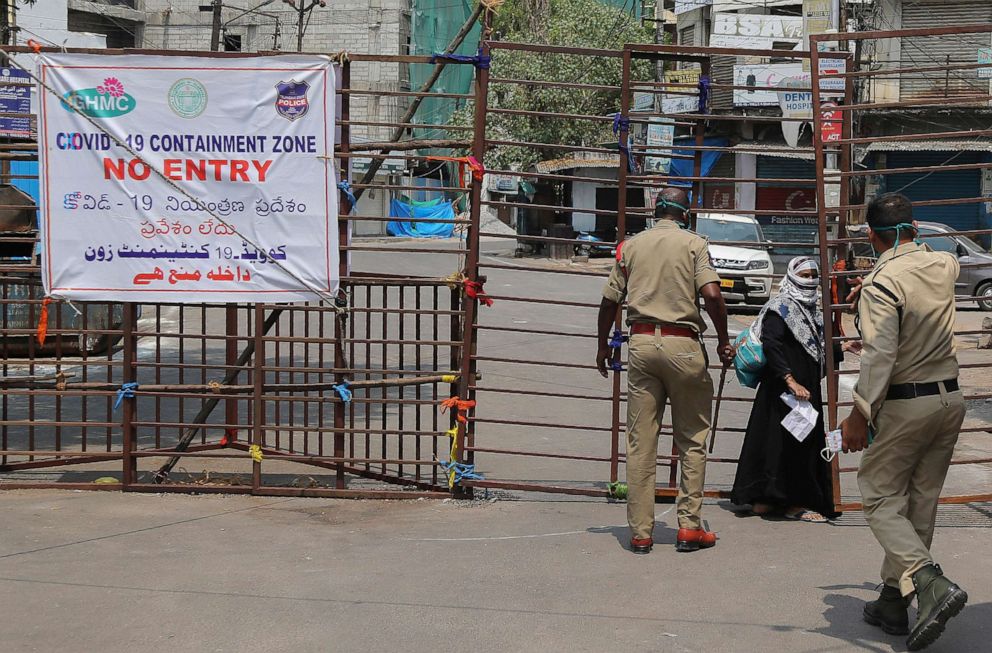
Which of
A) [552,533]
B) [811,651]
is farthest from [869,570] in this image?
[552,533]

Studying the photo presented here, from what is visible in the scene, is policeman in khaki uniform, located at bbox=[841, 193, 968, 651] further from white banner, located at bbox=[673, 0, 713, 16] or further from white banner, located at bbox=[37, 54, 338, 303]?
white banner, located at bbox=[673, 0, 713, 16]

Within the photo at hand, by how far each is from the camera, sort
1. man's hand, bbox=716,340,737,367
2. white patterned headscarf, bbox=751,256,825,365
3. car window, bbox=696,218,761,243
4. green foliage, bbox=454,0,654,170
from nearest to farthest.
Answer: man's hand, bbox=716,340,737,367
white patterned headscarf, bbox=751,256,825,365
car window, bbox=696,218,761,243
green foliage, bbox=454,0,654,170

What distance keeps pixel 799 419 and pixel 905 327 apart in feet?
6.73

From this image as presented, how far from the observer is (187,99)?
285 inches

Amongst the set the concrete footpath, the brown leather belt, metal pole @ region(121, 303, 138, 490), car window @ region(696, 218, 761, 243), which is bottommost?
the concrete footpath

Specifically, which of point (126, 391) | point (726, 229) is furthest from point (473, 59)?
point (726, 229)

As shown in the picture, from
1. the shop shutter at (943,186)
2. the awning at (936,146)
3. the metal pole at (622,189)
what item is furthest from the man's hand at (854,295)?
the shop shutter at (943,186)

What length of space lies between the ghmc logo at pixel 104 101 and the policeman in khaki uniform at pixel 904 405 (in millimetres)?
4775

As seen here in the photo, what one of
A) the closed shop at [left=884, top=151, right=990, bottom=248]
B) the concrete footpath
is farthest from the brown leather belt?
the closed shop at [left=884, top=151, right=990, bottom=248]

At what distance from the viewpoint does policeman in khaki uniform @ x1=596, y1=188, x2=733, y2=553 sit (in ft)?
20.5

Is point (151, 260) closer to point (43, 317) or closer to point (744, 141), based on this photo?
point (43, 317)

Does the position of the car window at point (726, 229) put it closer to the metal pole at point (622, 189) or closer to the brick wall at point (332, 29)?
the metal pole at point (622, 189)

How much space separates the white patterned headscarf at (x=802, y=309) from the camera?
277 inches

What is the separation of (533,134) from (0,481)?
34.2 meters
